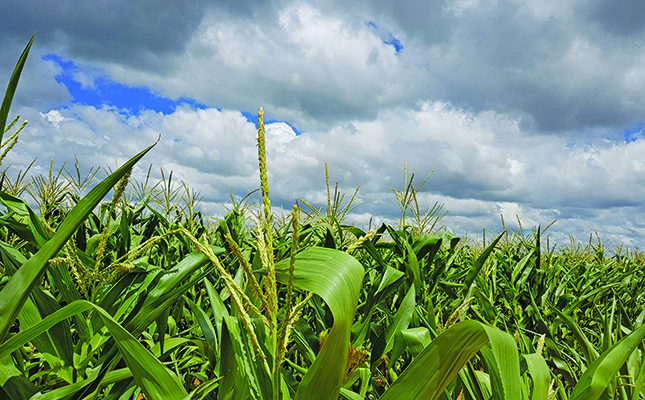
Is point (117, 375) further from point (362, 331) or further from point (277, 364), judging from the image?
point (362, 331)

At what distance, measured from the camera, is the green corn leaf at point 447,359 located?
60cm

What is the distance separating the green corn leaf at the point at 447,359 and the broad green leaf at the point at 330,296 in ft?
0.40

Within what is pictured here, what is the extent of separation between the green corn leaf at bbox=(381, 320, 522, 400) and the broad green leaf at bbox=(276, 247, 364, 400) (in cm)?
12

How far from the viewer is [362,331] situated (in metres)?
1.31

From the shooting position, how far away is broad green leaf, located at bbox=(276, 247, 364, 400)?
22.4 inches

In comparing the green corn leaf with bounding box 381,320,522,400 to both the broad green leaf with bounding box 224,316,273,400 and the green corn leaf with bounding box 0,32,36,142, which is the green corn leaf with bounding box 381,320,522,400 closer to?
the broad green leaf with bounding box 224,316,273,400

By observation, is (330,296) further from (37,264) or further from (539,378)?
(539,378)

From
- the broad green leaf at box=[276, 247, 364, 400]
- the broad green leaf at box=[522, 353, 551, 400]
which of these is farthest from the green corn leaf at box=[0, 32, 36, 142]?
the broad green leaf at box=[522, 353, 551, 400]

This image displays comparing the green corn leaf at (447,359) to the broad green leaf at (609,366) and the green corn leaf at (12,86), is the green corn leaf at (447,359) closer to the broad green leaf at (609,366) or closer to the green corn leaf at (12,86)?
the broad green leaf at (609,366)

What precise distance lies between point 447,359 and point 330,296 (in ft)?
0.81

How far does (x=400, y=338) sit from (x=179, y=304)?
921 millimetres

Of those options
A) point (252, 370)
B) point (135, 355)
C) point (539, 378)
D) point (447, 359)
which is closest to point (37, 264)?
point (135, 355)

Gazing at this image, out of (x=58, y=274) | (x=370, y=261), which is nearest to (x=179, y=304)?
(x=58, y=274)

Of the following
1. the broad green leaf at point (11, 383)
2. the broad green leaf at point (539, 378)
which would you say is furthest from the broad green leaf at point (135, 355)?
the broad green leaf at point (539, 378)
